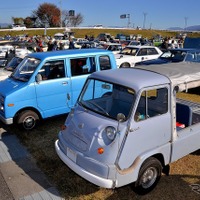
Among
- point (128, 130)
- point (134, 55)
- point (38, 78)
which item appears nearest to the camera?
point (128, 130)

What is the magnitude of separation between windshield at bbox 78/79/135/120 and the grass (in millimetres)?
1350

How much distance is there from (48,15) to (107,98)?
3487 inches

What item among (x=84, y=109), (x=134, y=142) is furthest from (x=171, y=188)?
(x=84, y=109)

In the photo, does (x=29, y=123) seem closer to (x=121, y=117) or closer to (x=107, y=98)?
(x=107, y=98)

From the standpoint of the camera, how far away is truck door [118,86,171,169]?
11.4ft

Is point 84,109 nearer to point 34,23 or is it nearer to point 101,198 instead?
point 101,198

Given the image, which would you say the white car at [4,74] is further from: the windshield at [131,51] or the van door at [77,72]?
the windshield at [131,51]

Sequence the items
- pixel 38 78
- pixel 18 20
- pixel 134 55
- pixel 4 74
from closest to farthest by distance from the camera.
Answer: pixel 38 78 → pixel 4 74 → pixel 134 55 → pixel 18 20

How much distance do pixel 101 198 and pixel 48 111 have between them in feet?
10.3

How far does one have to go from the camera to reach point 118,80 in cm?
392

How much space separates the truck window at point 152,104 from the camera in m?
3.70

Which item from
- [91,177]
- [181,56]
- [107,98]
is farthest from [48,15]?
[91,177]

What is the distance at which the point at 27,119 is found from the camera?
6.22 meters

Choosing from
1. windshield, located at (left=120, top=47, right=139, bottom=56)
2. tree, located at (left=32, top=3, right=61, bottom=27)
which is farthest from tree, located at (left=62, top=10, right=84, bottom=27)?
windshield, located at (left=120, top=47, right=139, bottom=56)
